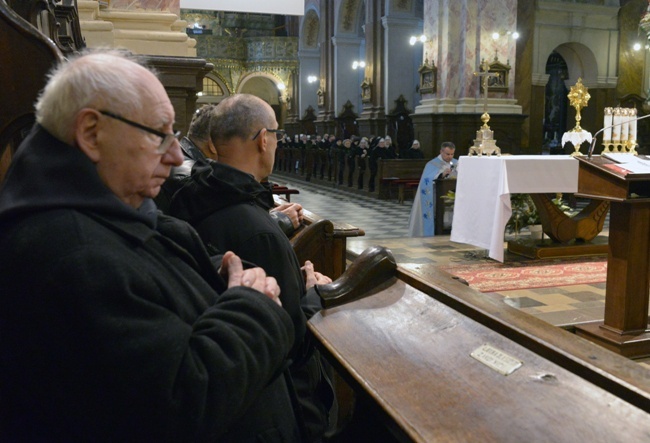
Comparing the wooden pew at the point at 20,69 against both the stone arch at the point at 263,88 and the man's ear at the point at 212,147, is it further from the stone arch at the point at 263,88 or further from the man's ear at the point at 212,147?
the stone arch at the point at 263,88

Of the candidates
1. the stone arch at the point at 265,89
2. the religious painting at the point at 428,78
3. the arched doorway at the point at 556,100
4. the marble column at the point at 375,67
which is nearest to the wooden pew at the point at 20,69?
the religious painting at the point at 428,78

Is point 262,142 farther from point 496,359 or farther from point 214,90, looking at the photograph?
point 214,90

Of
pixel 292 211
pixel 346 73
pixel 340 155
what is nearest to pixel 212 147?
pixel 292 211

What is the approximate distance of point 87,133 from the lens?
1.17 m

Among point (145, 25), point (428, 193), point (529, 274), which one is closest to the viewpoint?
point (145, 25)

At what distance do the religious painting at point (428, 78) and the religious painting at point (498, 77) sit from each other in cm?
114

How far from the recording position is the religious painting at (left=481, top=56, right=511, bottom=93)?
43.3 ft

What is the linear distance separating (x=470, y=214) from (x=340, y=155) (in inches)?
410

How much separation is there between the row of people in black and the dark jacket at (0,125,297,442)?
41.9 feet

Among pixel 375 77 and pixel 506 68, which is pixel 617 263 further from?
pixel 375 77

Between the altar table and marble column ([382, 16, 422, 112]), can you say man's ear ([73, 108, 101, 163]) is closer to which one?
the altar table

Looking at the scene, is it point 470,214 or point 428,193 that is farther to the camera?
point 428,193

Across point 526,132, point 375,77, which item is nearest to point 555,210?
point 526,132

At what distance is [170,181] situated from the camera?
3.01 m
